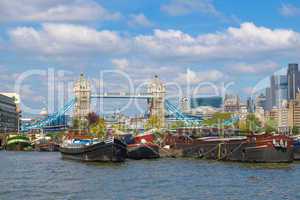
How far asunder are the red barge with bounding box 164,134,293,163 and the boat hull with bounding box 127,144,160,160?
20.3 feet

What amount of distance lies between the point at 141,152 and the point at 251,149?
20120 millimetres

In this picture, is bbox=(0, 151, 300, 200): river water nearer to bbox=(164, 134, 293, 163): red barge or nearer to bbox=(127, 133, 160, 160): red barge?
bbox=(164, 134, 293, 163): red barge

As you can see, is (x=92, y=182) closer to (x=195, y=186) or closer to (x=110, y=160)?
(x=195, y=186)

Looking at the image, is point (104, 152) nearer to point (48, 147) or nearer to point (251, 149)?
point (251, 149)

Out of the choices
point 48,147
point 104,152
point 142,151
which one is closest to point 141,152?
point 142,151

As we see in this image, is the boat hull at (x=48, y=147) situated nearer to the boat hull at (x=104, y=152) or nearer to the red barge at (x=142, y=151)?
the red barge at (x=142, y=151)

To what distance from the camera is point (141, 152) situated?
88.1 m

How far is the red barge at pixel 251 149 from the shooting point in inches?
2751

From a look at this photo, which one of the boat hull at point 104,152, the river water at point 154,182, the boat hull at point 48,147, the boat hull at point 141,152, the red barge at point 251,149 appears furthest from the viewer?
the boat hull at point 48,147

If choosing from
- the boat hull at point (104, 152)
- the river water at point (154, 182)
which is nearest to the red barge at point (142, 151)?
the boat hull at point (104, 152)

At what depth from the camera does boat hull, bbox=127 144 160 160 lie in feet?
289

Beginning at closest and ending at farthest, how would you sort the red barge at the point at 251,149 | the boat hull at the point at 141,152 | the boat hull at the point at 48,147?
1. the red barge at the point at 251,149
2. the boat hull at the point at 141,152
3. the boat hull at the point at 48,147

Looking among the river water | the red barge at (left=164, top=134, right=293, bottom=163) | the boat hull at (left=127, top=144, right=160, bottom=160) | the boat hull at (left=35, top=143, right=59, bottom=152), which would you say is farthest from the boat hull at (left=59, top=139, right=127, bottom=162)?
the boat hull at (left=35, top=143, right=59, bottom=152)

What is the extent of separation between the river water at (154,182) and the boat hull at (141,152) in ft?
59.0
